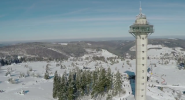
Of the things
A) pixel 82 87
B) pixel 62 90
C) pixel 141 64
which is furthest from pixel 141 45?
pixel 62 90

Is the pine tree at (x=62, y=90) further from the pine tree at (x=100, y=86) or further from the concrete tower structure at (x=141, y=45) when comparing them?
the concrete tower structure at (x=141, y=45)

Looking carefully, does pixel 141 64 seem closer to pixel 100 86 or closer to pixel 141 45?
pixel 141 45

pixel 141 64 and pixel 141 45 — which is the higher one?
pixel 141 45

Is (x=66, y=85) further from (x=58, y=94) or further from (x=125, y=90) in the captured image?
(x=125, y=90)

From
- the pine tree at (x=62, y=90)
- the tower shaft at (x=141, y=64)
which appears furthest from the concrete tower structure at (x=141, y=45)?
the pine tree at (x=62, y=90)

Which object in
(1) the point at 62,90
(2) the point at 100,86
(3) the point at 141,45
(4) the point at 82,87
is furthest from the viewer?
(4) the point at 82,87

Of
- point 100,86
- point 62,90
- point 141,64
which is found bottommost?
point 62,90

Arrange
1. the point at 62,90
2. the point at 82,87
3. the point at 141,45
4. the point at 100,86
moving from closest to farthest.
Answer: the point at 141,45 → the point at 62,90 → the point at 100,86 → the point at 82,87

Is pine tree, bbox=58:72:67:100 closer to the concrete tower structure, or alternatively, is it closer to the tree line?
the tree line

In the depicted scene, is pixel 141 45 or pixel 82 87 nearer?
pixel 141 45
